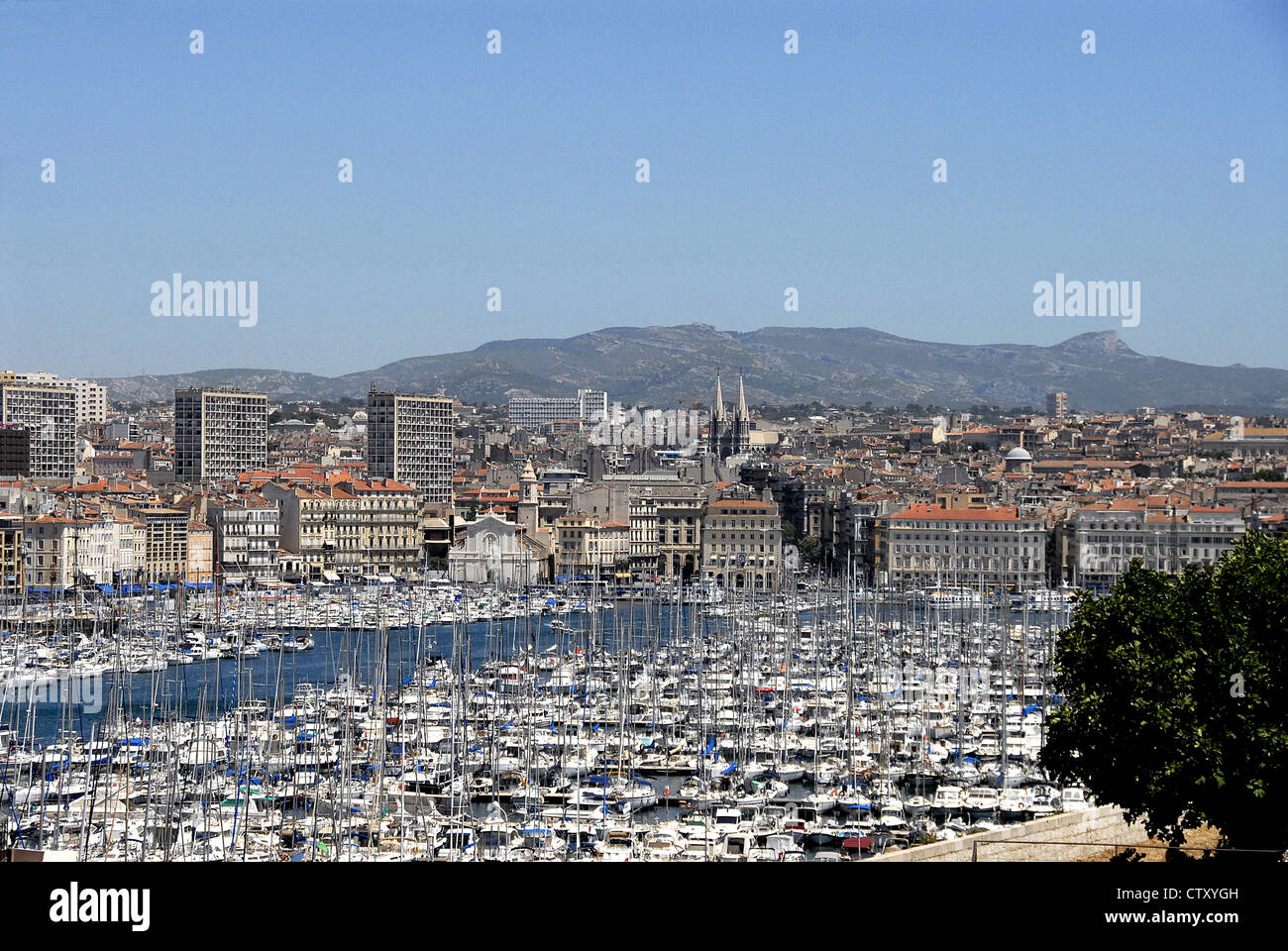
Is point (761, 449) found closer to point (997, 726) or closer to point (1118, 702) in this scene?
point (997, 726)

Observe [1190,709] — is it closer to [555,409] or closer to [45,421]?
[45,421]

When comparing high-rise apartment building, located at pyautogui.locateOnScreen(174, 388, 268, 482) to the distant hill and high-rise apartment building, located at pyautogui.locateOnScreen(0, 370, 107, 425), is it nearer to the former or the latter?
high-rise apartment building, located at pyautogui.locateOnScreen(0, 370, 107, 425)

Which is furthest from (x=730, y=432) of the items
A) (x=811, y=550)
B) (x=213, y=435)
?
(x=811, y=550)

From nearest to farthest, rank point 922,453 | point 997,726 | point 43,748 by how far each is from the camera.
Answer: point 43,748 < point 997,726 < point 922,453

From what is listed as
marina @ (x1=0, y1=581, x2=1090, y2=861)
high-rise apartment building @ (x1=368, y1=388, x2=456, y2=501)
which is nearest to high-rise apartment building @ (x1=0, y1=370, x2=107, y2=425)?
high-rise apartment building @ (x1=368, y1=388, x2=456, y2=501)

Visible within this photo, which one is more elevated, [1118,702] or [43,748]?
[1118,702]
